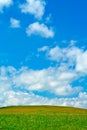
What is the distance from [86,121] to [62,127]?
7492mm

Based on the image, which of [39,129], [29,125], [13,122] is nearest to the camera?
[39,129]

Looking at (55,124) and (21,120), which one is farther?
(21,120)

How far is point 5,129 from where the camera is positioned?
1610 inches

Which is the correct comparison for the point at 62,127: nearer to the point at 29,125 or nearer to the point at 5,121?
the point at 29,125

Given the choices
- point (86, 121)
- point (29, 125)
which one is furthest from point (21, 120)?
point (86, 121)

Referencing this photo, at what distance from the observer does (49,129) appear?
134 ft

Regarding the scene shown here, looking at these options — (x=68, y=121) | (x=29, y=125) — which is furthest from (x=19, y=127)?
(x=68, y=121)

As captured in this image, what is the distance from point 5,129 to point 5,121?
7099mm

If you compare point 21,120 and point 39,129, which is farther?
point 21,120

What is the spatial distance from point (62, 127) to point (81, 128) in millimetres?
2092

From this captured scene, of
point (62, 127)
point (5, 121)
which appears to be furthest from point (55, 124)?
point (5, 121)

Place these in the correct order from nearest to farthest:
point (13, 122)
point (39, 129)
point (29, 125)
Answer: point (39, 129), point (29, 125), point (13, 122)

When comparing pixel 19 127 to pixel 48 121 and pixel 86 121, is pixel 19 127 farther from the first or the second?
pixel 86 121

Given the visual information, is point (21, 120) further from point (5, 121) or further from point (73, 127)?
point (73, 127)
